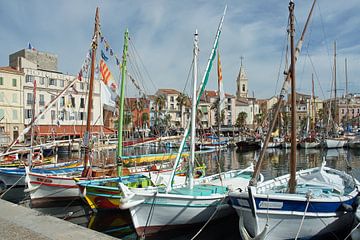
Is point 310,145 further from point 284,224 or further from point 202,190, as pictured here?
point 284,224

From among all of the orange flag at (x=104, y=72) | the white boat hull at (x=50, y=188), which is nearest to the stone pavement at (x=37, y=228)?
the white boat hull at (x=50, y=188)

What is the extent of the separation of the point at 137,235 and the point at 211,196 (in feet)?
11.9

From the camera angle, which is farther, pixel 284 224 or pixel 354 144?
pixel 354 144

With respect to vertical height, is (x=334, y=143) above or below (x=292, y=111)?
below

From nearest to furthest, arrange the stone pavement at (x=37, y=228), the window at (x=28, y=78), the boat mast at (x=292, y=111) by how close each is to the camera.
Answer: the stone pavement at (x=37, y=228)
the boat mast at (x=292, y=111)
the window at (x=28, y=78)

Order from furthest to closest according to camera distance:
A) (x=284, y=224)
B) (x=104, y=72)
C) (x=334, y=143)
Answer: (x=334, y=143)
(x=104, y=72)
(x=284, y=224)

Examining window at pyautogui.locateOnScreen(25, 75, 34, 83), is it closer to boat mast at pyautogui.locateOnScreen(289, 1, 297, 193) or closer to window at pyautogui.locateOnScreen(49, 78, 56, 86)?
window at pyautogui.locateOnScreen(49, 78, 56, 86)

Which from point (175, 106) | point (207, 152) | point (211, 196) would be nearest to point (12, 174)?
point (211, 196)

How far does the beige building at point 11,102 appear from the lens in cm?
5869

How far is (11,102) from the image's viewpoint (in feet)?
197

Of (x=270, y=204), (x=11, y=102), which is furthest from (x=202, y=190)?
(x=11, y=102)

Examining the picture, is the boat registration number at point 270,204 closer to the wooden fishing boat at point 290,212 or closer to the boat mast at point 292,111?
the wooden fishing boat at point 290,212

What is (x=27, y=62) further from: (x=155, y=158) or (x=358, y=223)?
(x=358, y=223)

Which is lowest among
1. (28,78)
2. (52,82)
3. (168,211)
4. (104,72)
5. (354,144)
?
(354,144)
